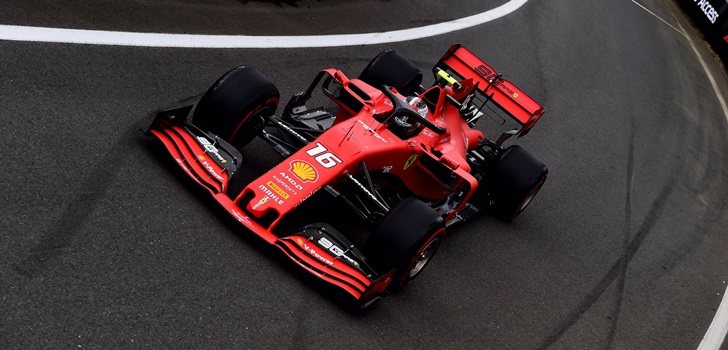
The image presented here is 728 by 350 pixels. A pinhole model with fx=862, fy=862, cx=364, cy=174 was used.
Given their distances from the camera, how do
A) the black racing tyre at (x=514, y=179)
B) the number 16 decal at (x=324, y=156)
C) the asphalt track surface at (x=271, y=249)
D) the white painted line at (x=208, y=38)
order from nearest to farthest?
the asphalt track surface at (x=271, y=249), the number 16 decal at (x=324, y=156), the white painted line at (x=208, y=38), the black racing tyre at (x=514, y=179)

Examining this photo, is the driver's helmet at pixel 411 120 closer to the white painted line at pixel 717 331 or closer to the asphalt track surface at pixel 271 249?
→ the asphalt track surface at pixel 271 249

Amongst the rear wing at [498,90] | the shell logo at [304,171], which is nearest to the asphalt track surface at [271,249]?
the shell logo at [304,171]

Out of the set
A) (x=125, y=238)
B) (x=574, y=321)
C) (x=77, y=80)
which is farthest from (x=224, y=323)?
(x=574, y=321)

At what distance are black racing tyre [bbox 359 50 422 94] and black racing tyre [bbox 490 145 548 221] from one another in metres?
1.22

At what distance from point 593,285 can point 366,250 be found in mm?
3049

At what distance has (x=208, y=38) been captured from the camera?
9.19 m

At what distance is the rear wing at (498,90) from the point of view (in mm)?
9211

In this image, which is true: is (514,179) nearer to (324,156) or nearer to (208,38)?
(324,156)

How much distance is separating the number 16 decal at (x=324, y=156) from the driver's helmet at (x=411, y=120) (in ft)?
3.02

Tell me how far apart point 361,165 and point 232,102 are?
1172 mm

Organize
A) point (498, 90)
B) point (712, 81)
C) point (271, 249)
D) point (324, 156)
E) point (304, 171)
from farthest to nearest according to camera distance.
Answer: point (712, 81) < point (498, 90) < point (324, 156) < point (304, 171) < point (271, 249)

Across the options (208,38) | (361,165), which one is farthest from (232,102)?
(208,38)

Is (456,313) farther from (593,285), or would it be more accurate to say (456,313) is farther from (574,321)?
(593,285)

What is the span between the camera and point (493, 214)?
8.81m
